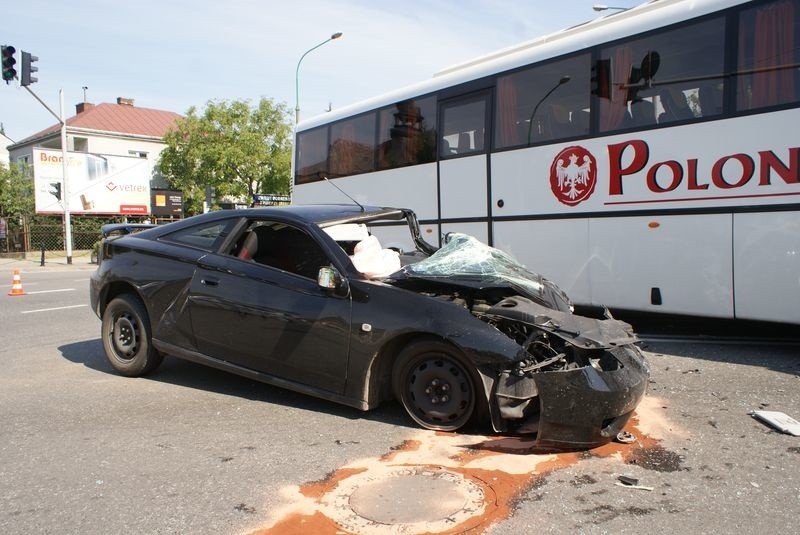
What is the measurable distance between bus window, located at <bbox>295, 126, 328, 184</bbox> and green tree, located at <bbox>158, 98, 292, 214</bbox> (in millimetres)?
28365

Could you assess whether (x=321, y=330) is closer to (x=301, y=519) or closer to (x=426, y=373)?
(x=426, y=373)

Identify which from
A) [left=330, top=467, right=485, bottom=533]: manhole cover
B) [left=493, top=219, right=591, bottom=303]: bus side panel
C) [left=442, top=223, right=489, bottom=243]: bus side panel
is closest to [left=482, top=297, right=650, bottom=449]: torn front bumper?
[left=330, top=467, right=485, bottom=533]: manhole cover

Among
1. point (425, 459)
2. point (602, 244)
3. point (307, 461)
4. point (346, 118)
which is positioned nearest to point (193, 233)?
point (307, 461)

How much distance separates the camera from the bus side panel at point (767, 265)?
6.02m

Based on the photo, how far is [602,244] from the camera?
7543mm

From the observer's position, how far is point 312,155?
1237 centimetres

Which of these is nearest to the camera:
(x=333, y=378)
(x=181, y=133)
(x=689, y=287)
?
(x=333, y=378)

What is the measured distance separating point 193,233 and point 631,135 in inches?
198

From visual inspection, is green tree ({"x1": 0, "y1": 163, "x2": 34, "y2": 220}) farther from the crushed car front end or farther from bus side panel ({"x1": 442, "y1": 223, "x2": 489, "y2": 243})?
the crushed car front end

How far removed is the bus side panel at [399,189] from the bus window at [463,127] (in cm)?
43

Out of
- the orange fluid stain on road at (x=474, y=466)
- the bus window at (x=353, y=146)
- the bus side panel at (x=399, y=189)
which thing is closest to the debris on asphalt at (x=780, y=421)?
the orange fluid stain on road at (x=474, y=466)

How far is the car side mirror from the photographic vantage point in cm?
427

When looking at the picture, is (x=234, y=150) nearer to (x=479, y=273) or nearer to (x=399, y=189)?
(x=399, y=189)

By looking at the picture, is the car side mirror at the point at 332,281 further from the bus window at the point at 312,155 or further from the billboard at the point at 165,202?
the billboard at the point at 165,202
